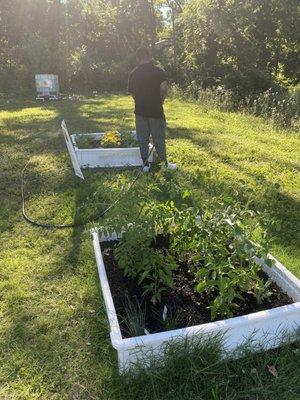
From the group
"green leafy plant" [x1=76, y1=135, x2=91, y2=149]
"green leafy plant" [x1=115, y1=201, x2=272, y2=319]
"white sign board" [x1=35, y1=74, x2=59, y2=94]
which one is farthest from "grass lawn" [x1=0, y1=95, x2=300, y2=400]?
"white sign board" [x1=35, y1=74, x2=59, y2=94]

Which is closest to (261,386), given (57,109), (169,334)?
(169,334)

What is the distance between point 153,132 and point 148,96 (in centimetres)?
58

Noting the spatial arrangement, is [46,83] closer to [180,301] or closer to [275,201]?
[275,201]

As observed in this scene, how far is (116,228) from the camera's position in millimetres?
2936

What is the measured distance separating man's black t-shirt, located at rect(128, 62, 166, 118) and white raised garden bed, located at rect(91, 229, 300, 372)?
11.9ft

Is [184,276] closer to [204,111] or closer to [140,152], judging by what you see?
[140,152]

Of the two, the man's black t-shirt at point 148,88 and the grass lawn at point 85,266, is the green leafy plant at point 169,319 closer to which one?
the grass lawn at point 85,266

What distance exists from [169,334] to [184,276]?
2.76 ft

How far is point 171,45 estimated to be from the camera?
69.5 feet

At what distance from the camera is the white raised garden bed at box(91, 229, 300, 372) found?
8.01 feet

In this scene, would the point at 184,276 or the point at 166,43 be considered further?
the point at 166,43

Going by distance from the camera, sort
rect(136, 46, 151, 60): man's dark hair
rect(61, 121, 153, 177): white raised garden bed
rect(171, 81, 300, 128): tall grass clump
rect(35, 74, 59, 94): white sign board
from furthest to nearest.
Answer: rect(35, 74, 59, 94): white sign board
rect(171, 81, 300, 128): tall grass clump
rect(61, 121, 153, 177): white raised garden bed
rect(136, 46, 151, 60): man's dark hair

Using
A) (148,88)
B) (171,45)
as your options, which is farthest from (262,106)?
(171,45)

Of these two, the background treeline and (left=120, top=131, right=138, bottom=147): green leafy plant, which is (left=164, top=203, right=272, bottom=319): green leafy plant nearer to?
(left=120, top=131, right=138, bottom=147): green leafy plant
